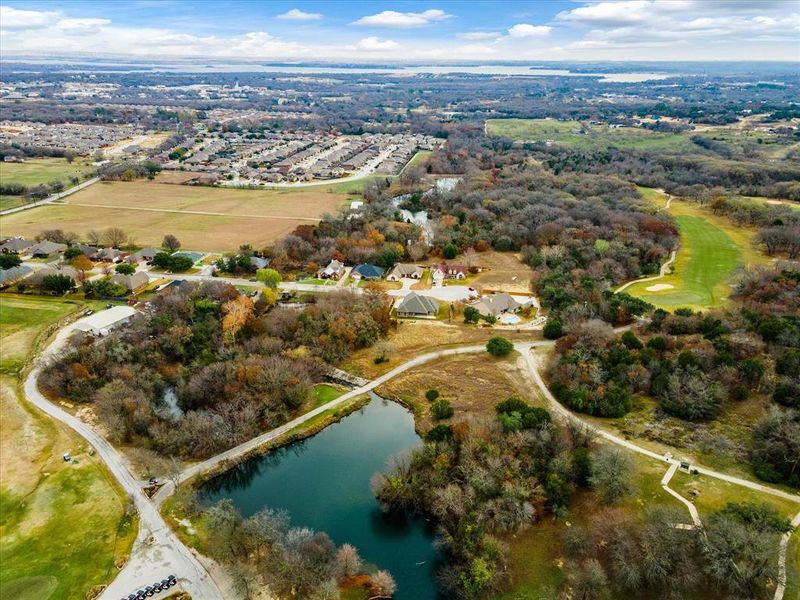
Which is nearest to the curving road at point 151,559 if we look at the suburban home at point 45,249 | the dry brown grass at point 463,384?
the dry brown grass at point 463,384

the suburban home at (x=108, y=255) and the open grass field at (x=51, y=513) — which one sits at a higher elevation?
the suburban home at (x=108, y=255)

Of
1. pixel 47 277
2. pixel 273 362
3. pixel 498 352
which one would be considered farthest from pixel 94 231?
pixel 498 352

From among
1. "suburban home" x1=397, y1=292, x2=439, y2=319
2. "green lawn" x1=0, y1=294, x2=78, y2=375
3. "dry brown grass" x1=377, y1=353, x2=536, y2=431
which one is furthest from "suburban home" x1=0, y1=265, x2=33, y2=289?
"dry brown grass" x1=377, y1=353, x2=536, y2=431

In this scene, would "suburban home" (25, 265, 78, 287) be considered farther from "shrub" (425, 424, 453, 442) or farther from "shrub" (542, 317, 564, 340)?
"shrub" (542, 317, 564, 340)

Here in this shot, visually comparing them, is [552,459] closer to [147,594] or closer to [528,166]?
[147,594]

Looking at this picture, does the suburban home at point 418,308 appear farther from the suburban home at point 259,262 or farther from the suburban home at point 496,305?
the suburban home at point 259,262

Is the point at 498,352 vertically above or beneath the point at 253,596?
above

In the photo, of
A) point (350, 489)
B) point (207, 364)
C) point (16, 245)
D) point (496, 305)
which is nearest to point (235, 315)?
point (207, 364)
